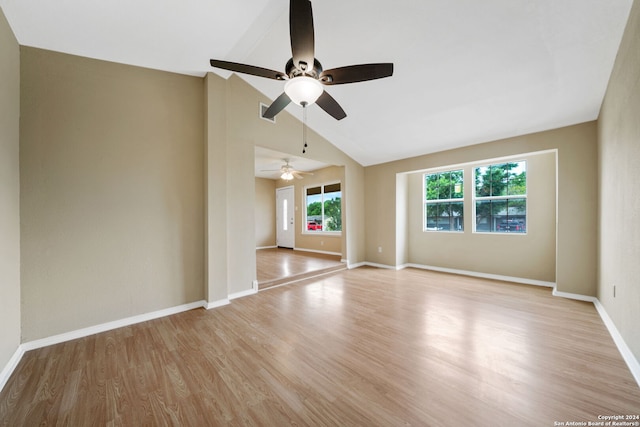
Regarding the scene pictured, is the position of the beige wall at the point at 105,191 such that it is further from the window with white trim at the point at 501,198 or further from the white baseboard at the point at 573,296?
the white baseboard at the point at 573,296

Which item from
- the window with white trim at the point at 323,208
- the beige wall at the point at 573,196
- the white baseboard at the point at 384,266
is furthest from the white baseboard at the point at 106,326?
the beige wall at the point at 573,196

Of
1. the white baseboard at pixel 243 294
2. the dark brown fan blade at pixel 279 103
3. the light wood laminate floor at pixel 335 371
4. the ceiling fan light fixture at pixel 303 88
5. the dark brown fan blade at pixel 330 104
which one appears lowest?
the light wood laminate floor at pixel 335 371

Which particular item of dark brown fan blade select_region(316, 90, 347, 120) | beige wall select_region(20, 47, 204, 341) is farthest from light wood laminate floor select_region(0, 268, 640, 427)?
dark brown fan blade select_region(316, 90, 347, 120)

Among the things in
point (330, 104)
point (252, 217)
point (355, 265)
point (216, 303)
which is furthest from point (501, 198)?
point (216, 303)

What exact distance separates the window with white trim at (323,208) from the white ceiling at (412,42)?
12.3ft

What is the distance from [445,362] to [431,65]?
313cm

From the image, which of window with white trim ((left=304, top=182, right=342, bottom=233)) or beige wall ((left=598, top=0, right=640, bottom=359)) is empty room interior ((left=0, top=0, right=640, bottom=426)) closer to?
beige wall ((left=598, top=0, right=640, bottom=359))

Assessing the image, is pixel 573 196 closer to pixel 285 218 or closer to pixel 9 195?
pixel 9 195

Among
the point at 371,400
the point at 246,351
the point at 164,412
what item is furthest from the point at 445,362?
the point at 164,412

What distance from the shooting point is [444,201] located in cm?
523

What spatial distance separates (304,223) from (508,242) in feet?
17.7

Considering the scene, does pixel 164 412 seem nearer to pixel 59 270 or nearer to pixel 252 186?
pixel 59 270

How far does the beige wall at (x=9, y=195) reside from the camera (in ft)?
6.18

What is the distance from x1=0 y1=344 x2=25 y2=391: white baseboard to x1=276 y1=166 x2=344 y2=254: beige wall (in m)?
5.86
